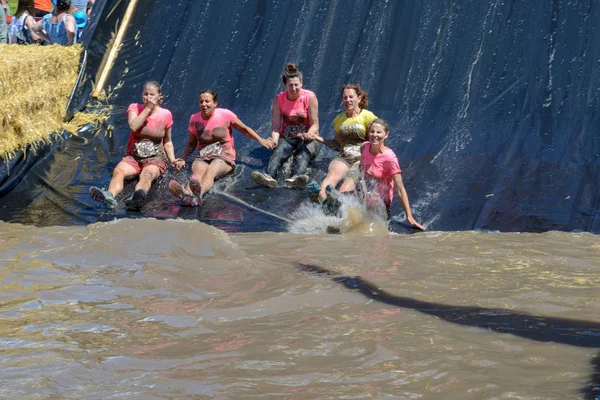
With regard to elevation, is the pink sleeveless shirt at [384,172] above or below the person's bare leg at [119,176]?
above

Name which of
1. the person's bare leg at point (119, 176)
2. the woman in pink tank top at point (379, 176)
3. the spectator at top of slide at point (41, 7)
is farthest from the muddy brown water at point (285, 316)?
the spectator at top of slide at point (41, 7)

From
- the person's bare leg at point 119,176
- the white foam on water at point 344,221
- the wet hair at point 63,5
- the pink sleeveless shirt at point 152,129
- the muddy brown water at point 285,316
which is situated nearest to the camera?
the muddy brown water at point 285,316

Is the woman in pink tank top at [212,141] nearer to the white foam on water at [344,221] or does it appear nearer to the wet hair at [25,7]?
the white foam on water at [344,221]

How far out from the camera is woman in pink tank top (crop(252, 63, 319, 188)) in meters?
6.41

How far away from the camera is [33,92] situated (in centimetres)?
710

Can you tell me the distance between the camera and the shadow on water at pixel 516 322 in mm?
3178

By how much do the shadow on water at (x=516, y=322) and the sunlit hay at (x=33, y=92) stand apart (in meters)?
4.01

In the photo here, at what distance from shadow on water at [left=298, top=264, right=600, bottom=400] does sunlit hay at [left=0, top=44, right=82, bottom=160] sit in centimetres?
401

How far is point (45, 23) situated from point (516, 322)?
7.15 metres

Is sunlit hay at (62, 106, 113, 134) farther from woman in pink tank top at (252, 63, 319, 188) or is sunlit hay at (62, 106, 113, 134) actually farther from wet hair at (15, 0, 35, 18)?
wet hair at (15, 0, 35, 18)

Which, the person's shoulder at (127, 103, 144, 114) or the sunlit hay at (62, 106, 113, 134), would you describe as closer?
the person's shoulder at (127, 103, 144, 114)

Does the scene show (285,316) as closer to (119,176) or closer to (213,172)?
(213,172)

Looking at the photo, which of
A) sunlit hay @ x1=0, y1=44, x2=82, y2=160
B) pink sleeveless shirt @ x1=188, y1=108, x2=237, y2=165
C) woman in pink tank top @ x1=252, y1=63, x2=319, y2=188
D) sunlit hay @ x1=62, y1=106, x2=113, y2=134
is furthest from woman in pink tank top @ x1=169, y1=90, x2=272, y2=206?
sunlit hay @ x1=0, y1=44, x2=82, y2=160

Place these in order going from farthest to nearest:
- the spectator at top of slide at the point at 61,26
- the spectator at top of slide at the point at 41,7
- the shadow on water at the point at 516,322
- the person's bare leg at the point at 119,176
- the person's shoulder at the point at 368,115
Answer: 1. the spectator at top of slide at the point at 41,7
2. the spectator at top of slide at the point at 61,26
3. the person's shoulder at the point at 368,115
4. the person's bare leg at the point at 119,176
5. the shadow on water at the point at 516,322
